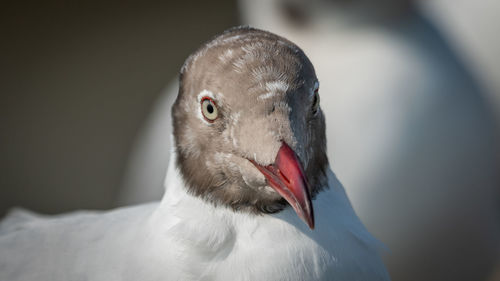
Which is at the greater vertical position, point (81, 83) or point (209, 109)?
point (81, 83)

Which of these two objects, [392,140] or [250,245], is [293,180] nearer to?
[250,245]

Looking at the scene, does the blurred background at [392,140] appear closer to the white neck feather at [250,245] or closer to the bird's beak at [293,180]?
the white neck feather at [250,245]

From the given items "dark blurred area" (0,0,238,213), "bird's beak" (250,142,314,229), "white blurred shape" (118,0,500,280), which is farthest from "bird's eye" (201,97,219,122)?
"dark blurred area" (0,0,238,213)

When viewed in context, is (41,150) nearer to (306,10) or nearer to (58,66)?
(58,66)

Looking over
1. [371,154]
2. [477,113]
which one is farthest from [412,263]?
[477,113]

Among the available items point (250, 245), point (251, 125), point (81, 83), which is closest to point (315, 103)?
point (251, 125)

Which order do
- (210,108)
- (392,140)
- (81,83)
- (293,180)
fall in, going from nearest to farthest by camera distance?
(293,180) < (210,108) < (392,140) < (81,83)
